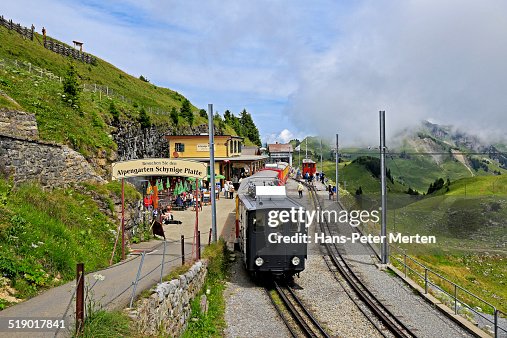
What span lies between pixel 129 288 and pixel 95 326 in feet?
9.69

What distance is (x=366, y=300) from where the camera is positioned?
45.8 ft

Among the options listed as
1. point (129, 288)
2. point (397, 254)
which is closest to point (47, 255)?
point (129, 288)

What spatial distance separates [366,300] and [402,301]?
1448 mm

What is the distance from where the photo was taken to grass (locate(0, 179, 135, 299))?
891 centimetres

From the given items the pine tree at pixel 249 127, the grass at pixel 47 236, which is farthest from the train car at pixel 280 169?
the pine tree at pixel 249 127

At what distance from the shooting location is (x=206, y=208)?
30.9 m

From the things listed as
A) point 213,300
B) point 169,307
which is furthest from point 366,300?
point 169,307

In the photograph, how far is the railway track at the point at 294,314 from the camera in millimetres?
11359

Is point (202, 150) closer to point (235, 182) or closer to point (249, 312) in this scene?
point (235, 182)

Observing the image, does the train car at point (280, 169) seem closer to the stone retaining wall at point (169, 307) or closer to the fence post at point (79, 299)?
the stone retaining wall at point (169, 307)

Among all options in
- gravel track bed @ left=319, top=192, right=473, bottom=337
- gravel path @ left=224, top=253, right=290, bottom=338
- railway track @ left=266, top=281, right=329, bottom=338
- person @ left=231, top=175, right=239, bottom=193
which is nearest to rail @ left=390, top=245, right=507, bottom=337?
gravel track bed @ left=319, top=192, right=473, bottom=337

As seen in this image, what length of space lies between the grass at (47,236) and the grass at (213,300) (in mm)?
3356

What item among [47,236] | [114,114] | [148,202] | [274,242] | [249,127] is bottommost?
[274,242]

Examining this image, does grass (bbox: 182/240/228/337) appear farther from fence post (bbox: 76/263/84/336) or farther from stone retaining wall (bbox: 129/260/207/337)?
fence post (bbox: 76/263/84/336)
